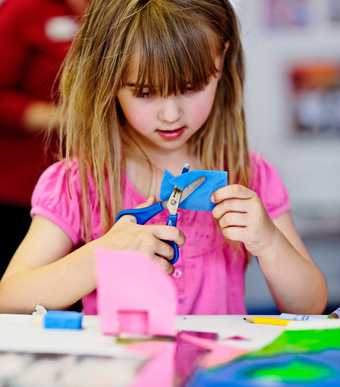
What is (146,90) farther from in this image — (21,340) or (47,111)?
(47,111)

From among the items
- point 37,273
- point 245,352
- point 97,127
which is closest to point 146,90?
point 97,127

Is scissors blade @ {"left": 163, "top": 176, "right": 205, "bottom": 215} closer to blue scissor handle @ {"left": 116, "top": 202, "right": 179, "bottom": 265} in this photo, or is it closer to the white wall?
blue scissor handle @ {"left": 116, "top": 202, "right": 179, "bottom": 265}

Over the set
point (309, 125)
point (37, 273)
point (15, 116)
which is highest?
point (309, 125)

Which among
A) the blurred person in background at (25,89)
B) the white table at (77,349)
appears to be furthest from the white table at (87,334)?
the blurred person in background at (25,89)

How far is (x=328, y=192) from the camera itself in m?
2.99

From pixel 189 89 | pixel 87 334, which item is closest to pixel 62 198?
pixel 189 89

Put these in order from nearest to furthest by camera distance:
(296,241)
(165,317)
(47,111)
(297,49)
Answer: (165,317) → (296,241) → (47,111) → (297,49)

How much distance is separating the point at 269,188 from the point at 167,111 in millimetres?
294

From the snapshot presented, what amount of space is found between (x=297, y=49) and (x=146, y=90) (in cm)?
208

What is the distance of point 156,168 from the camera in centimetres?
117

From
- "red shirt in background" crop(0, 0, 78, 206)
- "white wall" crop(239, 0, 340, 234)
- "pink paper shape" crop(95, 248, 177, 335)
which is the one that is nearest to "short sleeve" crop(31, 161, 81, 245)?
"pink paper shape" crop(95, 248, 177, 335)

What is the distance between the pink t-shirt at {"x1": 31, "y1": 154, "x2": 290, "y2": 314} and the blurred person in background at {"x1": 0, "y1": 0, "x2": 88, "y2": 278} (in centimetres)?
55

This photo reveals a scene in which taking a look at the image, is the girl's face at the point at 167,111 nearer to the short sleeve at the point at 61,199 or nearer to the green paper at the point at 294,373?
the short sleeve at the point at 61,199

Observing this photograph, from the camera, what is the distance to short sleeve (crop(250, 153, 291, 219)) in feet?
3.90
